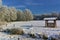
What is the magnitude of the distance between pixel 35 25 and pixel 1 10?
754 mm

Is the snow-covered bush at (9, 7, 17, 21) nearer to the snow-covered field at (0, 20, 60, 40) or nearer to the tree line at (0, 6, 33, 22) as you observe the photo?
the tree line at (0, 6, 33, 22)

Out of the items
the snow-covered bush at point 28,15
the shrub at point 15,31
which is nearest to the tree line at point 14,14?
the snow-covered bush at point 28,15

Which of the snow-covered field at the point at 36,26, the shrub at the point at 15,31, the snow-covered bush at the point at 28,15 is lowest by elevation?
the shrub at the point at 15,31

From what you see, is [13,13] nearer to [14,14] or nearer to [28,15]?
[14,14]

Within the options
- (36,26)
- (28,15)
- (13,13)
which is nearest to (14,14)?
(13,13)

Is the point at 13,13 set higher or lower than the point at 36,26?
higher

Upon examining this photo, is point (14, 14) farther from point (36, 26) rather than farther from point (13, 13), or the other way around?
point (36, 26)

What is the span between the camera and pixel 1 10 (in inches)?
108

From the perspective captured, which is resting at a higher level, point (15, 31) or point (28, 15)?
point (28, 15)

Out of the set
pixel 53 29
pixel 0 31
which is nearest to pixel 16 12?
pixel 0 31

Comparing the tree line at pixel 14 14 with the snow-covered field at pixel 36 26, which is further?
the tree line at pixel 14 14

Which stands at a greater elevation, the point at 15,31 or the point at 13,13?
the point at 13,13

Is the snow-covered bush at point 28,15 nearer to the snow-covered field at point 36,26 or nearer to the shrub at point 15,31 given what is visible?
the snow-covered field at point 36,26

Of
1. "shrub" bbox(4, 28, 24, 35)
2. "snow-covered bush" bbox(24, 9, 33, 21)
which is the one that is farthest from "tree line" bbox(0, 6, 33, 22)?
"shrub" bbox(4, 28, 24, 35)
